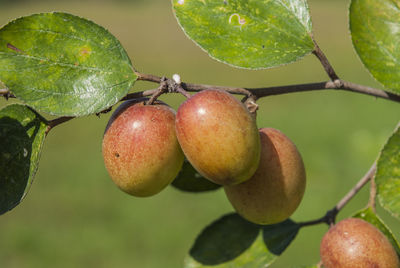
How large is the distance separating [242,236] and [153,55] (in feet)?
48.8

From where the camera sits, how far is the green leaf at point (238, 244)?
1.30m

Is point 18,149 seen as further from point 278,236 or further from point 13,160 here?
point 278,236

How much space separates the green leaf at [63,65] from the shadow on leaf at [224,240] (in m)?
0.53

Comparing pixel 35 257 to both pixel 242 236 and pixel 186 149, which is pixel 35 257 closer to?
pixel 242 236

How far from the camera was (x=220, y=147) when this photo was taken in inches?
35.9

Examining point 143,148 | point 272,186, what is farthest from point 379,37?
point 143,148

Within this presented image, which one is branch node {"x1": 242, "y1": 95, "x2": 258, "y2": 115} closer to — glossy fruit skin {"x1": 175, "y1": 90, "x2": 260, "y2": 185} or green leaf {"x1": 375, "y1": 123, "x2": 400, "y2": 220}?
glossy fruit skin {"x1": 175, "y1": 90, "x2": 260, "y2": 185}

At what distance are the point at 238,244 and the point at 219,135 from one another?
0.51m

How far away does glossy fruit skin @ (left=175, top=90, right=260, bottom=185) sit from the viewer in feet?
2.98

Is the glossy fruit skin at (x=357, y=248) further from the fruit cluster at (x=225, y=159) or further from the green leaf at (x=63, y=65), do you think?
the green leaf at (x=63, y=65)

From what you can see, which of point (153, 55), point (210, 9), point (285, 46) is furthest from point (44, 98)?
point (153, 55)

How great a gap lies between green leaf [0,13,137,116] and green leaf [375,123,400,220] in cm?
53

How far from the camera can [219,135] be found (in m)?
0.91

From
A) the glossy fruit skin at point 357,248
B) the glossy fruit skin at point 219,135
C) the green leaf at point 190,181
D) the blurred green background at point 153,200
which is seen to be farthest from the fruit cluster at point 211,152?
the blurred green background at point 153,200
